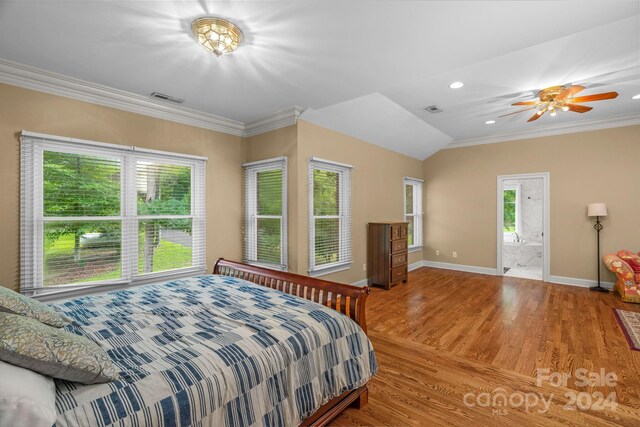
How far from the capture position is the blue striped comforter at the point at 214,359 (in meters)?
1.18

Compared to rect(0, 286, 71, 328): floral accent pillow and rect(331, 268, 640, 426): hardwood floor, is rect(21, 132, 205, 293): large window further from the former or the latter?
rect(331, 268, 640, 426): hardwood floor

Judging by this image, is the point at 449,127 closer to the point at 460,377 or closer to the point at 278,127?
the point at 278,127

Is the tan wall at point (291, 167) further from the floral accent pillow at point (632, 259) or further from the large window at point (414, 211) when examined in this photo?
the floral accent pillow at point (632, 259)

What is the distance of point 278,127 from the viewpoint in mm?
4102

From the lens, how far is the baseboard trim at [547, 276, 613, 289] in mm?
4876

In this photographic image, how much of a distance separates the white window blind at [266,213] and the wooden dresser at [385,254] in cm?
173

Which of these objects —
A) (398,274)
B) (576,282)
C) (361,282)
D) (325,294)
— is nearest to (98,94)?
(325,294)

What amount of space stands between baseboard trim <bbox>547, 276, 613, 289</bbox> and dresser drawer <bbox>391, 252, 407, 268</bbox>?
104 inches

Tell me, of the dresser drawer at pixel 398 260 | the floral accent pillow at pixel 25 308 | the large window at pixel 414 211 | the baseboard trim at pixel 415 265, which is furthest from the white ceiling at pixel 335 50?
the baseboard trim at pixel 415 265

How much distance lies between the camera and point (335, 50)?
2449 mm

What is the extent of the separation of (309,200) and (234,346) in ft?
8.92

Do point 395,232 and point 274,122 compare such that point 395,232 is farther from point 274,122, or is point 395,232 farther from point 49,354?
point 49,354

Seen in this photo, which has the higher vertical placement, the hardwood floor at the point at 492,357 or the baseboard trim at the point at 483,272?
the baseboard trim at the point at 483,272

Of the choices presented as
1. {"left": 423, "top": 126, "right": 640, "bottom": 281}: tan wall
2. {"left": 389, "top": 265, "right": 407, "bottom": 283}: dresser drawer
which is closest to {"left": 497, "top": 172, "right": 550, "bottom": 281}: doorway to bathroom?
{"left": 423, "top": 126, "right": 640, "bottom": 281}: tan wall
